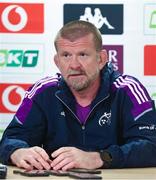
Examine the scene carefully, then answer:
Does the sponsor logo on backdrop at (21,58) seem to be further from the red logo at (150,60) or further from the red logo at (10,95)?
the red logo at (150,60)

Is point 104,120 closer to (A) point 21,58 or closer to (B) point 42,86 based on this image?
(B) point 42,86

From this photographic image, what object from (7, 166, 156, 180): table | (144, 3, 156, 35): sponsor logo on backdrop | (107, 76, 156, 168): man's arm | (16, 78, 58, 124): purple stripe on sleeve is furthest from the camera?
(144, 3, 156, 35): sponsor logo on backdrop

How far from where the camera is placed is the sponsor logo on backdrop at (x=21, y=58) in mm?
3131

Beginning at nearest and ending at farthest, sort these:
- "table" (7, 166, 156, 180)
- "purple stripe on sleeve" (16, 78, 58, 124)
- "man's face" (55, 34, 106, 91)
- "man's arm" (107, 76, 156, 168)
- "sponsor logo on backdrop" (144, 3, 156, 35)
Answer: "table" (7, 166, 156, 180), "man's arm" (107, 76, 156, 168), "man's face" (55, 34, 106, 91), "purple stripe on sleeve" (16, 78, 58, 124), "sponsor logo on backdrop" (144, 3, 156, 35)

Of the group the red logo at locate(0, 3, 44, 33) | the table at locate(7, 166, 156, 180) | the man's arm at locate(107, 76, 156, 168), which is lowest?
the table at locate(7, 166, 156, 180)

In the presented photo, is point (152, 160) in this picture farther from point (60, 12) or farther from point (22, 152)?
point (60, 12)

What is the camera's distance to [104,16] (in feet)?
10.3

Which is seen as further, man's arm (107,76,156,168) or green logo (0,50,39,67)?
green logo (0,50,39,67)

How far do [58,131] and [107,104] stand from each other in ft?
0.81

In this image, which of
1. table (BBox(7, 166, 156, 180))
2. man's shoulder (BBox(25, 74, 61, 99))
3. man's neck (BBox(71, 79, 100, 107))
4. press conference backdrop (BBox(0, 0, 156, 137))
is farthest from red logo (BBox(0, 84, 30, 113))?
table (BBox(7, 166, 156, 180))

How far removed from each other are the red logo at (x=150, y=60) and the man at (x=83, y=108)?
70cm

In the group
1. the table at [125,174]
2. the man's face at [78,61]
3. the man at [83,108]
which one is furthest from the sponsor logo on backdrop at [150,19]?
the table at [125,174]

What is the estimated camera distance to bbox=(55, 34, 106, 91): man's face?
224 cm

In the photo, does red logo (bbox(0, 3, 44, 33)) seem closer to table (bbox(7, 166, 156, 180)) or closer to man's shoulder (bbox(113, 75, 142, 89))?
man's shoulder (bbox(113, 75, 142, 89))
